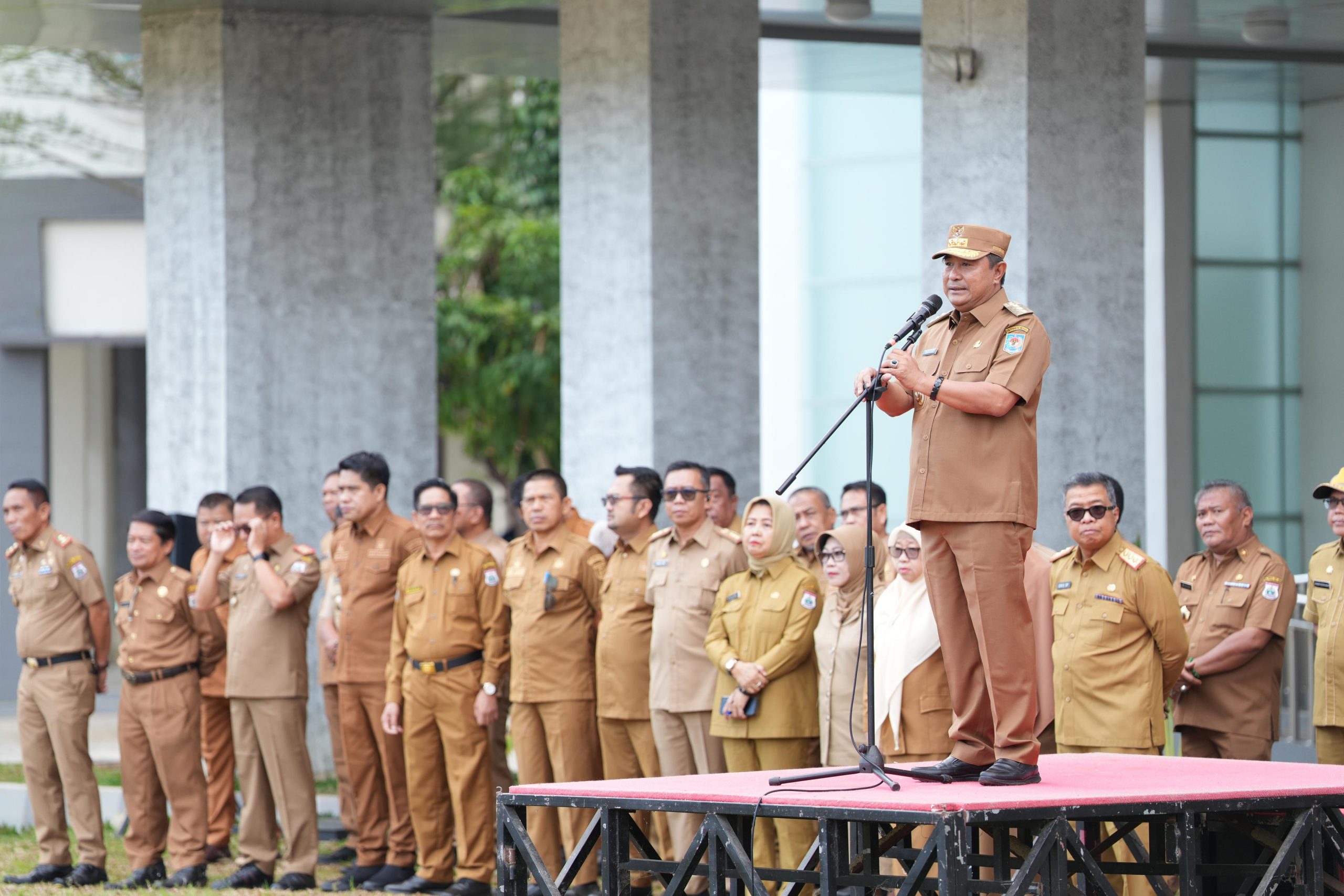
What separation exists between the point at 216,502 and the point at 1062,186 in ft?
14.3

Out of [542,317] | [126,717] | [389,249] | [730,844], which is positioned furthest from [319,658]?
[542,317]

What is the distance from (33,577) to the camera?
360 inches

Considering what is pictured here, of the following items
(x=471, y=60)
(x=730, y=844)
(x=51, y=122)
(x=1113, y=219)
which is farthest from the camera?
(x=51, y=122)

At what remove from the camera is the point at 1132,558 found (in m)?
7.16

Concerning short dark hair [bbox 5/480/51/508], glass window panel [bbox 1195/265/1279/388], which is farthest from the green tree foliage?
short dark hair [bbox 5/480/51/508]

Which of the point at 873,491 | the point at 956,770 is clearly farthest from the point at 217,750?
the point at 956,770

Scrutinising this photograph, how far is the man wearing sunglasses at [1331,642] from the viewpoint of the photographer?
7.24 metres

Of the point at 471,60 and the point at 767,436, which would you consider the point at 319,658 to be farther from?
the point at 767,436

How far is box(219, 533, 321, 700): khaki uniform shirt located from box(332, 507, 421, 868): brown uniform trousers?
19 cm

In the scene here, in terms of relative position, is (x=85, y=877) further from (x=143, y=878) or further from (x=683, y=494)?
(x=683, y=494)

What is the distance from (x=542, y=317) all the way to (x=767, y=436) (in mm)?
3297

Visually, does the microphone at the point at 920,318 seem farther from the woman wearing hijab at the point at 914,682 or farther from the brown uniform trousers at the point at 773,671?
the brown uniform trousers at the point at 773,671

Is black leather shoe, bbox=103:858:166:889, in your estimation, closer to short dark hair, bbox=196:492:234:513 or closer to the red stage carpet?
short dark hair, bbox=196:492:234:513

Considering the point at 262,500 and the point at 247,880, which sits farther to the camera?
the point at 262,500
